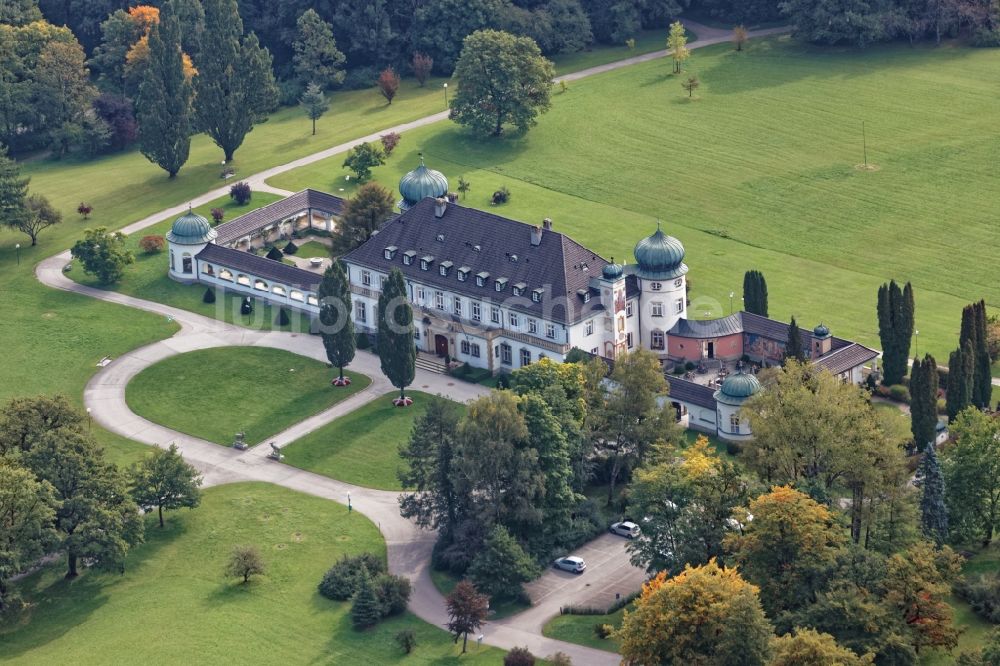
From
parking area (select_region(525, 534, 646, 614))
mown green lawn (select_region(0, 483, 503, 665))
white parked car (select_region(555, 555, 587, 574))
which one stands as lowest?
parking area (select_region(525, 534, 646, 614))

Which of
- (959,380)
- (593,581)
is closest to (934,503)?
(959,380)

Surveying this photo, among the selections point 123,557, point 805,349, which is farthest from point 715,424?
point 123,557

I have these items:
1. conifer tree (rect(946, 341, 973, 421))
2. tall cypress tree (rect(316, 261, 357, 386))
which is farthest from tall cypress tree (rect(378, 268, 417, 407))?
conifer tree (rect(946, 341, 973, 421))

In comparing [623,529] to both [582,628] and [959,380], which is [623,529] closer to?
[582,628]

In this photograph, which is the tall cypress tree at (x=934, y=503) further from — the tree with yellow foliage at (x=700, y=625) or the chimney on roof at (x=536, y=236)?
the chimney on roof at (x=536, y=236)

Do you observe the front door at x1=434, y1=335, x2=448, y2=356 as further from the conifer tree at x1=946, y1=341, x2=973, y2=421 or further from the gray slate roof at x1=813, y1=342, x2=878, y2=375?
the conifer tree at x1=946, y1=341, x2=973, y2=421

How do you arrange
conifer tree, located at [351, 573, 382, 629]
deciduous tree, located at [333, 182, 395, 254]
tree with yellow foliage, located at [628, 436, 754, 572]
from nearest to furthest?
1. tree with yellow foliage, located at [628, 436, 754, 572]
2. conifer tree, located at [351, 573, 382, 629]
3. deciduous tree, located at [333, 182, 395, 254]

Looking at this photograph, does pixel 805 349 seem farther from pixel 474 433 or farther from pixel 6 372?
pixel 6 372
